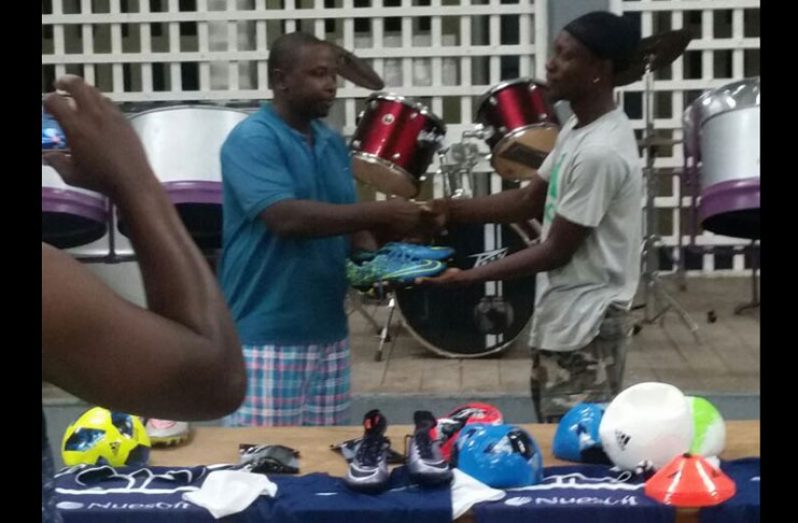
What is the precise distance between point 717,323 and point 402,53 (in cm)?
193

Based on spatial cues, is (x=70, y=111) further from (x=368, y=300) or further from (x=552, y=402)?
(x=368, y=300)

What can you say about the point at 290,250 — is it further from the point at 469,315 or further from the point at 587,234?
the point at 469,315

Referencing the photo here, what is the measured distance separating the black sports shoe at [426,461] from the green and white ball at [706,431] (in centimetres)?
43

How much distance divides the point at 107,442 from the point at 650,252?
3.20 metres

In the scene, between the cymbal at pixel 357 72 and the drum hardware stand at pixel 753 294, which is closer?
the cymbal at pixel 357 72

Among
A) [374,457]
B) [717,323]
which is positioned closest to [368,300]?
[717,323]

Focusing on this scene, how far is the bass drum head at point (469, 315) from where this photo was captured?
171 inches

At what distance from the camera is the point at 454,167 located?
436cm

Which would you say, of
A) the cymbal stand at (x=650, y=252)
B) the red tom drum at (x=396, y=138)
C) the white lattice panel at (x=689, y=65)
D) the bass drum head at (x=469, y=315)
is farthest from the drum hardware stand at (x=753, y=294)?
the red tom drum at (x=396, y=138)

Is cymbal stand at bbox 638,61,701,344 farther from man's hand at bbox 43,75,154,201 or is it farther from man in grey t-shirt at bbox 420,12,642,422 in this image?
man's hand at bbox 43,75,154,201

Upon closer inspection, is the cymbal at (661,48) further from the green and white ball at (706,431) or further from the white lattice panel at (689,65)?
the green and white ball at (706,431)

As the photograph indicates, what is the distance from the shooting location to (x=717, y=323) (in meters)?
4.82

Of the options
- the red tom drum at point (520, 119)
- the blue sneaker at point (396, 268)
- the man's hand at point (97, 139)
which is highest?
the red tom drum at point (520, 119)

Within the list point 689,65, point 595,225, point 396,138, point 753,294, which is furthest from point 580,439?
point 689,65
